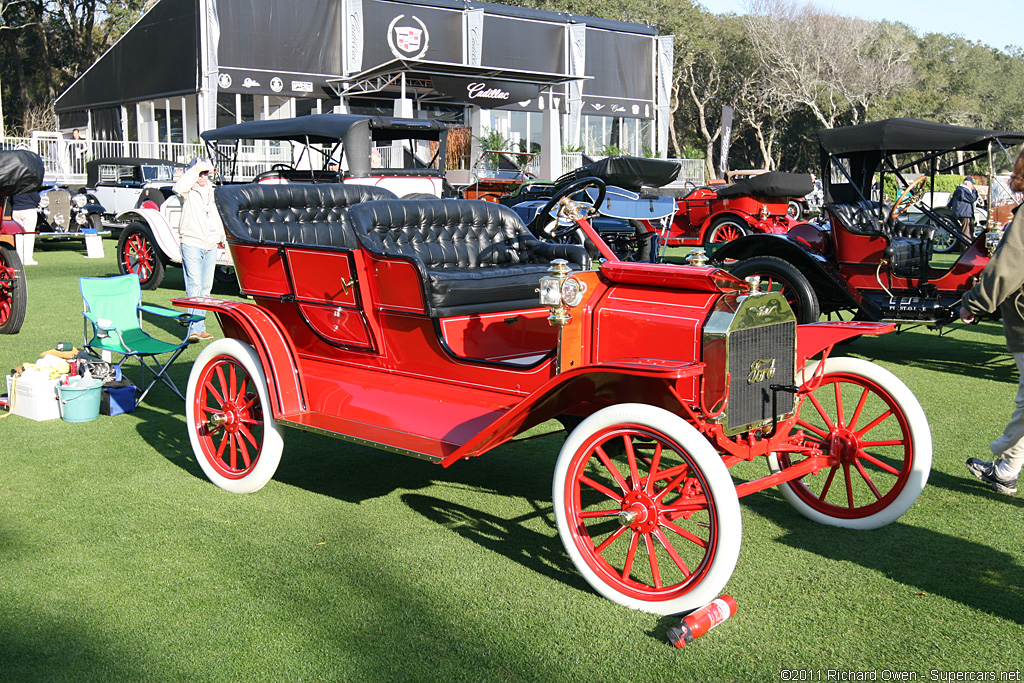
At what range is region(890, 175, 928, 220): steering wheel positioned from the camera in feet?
25.2

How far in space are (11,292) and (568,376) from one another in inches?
272

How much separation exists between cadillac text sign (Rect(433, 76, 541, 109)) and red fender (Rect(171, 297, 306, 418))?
1764 centimetres

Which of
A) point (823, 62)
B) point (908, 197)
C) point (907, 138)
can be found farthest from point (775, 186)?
point (823, 62)

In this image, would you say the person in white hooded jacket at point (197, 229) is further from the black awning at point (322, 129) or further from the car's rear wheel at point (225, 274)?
the black awning at point (322, 129)

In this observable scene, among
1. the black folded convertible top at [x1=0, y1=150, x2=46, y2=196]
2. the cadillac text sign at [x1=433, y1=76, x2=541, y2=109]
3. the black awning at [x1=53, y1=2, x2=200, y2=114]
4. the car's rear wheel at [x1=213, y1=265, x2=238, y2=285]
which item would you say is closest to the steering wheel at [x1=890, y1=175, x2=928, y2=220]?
the car's rear wheel at [x1=213, y1=265, x2=238, y2=285]

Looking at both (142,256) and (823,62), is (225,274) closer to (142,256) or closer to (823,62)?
(142,256)

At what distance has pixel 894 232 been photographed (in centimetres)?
812

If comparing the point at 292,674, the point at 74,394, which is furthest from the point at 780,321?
the point at 74,394

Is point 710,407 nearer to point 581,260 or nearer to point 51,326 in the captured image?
point 581,260

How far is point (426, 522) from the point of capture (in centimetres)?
403

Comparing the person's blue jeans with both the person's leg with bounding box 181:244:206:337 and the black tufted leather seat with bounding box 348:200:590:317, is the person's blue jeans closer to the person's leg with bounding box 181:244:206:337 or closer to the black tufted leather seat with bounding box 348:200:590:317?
the person's leg with bounding box 181:244:206:337

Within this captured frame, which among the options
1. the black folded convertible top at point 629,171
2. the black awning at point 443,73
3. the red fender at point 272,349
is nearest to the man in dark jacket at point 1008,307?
the red fender at point 272,349

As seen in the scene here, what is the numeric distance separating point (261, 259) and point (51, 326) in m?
5.08

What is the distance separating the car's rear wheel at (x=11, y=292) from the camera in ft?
26.8
